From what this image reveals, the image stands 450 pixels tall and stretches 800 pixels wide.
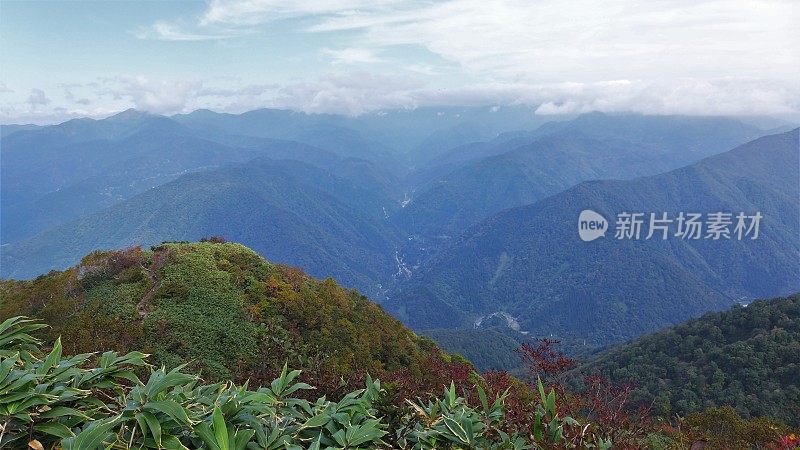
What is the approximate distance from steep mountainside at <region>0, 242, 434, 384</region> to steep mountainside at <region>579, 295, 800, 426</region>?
24.3 metres

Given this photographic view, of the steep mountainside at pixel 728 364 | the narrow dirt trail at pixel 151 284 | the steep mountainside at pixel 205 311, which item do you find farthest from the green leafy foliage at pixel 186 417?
the steep mountainside at pixel 728 364

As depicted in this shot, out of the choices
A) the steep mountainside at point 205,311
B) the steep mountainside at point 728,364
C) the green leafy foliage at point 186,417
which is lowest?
the steep mountainside at point 728,364

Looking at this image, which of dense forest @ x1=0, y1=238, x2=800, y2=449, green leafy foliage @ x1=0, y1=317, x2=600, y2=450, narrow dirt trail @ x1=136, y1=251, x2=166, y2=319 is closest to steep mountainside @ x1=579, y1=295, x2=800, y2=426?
dense forest @ x1=0, y1=238, x2=800, y2=449

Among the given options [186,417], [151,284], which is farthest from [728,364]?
[186,417]

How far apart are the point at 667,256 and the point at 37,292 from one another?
221277 millimetres

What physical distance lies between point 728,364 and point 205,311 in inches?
1962

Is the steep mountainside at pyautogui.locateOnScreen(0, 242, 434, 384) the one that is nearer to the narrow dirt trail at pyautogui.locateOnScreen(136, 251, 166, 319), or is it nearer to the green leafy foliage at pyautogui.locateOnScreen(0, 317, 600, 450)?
the narrow dirt trail at pyautogui.locateOnScreen(136, 251, 166, 319)

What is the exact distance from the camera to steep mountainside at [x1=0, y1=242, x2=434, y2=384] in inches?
579

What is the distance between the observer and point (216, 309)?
16875 mm

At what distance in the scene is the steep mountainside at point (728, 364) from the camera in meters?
38.3

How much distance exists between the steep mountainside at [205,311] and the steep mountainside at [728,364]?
2431cm

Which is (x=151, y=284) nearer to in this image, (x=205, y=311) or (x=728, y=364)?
(x=205, y=311)

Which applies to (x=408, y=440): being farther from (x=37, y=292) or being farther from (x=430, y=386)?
(x=37, y=292)

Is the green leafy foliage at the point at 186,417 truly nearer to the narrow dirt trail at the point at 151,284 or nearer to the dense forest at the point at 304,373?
the dense forest at the point at 304,373
